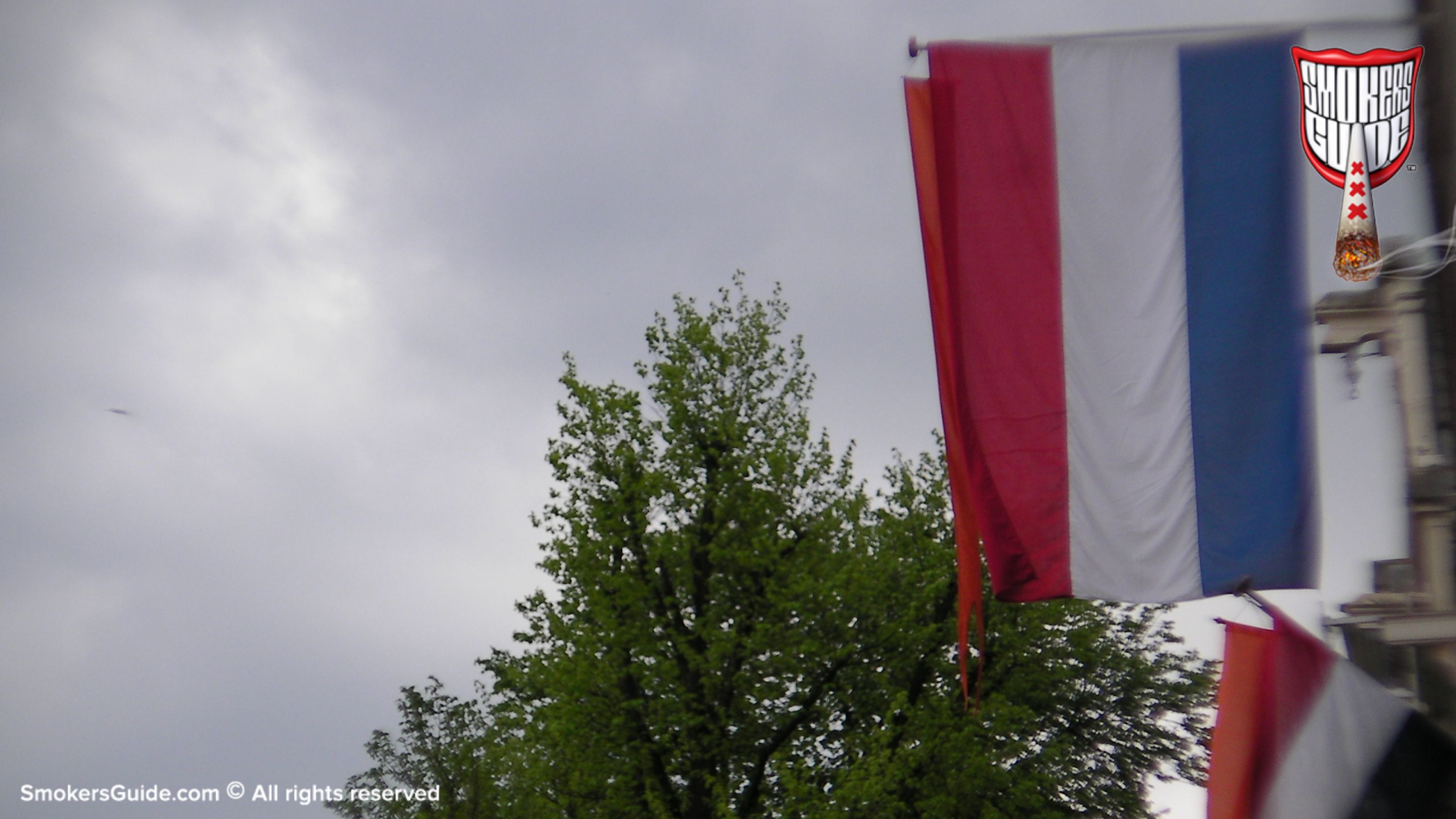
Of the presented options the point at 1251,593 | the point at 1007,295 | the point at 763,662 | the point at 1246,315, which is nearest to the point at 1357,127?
the point at 1246,315

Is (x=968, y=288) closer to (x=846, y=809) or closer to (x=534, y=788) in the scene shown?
(x=846, y=809)

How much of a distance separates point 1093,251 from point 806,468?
13980 millimetres

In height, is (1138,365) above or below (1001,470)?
above

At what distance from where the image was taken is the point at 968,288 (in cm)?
785

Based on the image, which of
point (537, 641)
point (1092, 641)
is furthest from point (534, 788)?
point (1092, 641)

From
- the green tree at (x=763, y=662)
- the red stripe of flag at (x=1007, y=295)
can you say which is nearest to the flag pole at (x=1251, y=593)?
the red stripe of flag at (x=1007, y=295)

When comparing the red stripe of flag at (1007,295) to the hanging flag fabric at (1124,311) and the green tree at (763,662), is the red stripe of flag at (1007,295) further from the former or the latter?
the green tree at (763,662)

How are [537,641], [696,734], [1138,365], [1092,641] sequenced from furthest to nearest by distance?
1. [1092,641]
2. [537,641]
3. [696,734]
4. [1138,365]

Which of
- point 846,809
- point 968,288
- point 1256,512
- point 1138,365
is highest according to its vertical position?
point 968,288

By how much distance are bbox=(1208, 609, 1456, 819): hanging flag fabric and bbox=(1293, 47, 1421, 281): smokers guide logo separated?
190cm

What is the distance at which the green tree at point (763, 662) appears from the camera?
19469mm

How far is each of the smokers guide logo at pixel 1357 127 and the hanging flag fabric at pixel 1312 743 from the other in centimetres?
190

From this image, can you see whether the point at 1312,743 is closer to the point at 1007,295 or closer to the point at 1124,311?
the point at 1124,311

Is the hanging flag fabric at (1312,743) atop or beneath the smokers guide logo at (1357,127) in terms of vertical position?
beneath
